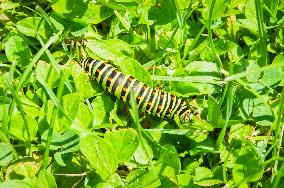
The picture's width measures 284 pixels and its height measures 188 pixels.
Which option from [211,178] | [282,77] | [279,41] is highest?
[279,41]

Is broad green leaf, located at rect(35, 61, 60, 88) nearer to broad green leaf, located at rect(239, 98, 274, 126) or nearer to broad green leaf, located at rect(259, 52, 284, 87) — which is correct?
broad green leaf, located at rect(239, 98, 274, 126)

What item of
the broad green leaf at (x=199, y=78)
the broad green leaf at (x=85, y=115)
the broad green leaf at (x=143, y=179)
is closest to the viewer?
the broad green leaf at (x=143, y=179)

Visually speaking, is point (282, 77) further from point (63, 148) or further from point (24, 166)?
point (24, 166)

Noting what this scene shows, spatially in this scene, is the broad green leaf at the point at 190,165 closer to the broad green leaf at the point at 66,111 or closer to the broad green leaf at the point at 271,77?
the broad green leaf at the point at 271,77

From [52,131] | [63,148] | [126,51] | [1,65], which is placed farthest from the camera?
[126,51]

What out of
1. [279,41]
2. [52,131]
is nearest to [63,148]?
[52,131]

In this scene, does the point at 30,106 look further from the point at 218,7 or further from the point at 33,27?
the point at 218,7

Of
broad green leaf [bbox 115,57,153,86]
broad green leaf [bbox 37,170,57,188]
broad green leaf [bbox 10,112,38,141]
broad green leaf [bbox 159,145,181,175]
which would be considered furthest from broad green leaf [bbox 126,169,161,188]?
broad green leaf [bbox 115,57,153,86]

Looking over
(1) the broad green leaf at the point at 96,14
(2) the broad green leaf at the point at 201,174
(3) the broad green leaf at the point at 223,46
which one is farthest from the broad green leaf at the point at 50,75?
(3) the broad green leaf at the point at 223,46
